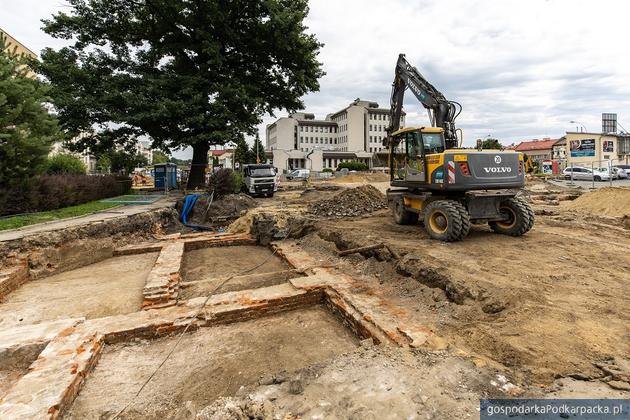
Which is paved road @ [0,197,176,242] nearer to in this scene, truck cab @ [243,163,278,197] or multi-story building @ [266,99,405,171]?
truck cab @ [243,163,278,197]

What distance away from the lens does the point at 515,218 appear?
27.9 ft

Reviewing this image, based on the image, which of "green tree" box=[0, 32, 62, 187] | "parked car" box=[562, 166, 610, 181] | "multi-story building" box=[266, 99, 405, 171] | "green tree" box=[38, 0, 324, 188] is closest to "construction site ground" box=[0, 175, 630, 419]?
"green tree" box=[0, 32, 62, 187]

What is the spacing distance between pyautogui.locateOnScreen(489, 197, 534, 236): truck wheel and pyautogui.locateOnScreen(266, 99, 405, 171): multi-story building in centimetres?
5526

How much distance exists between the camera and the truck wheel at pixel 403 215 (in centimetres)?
1037

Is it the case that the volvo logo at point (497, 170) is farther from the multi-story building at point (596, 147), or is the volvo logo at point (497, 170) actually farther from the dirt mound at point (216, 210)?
the multi-story building at point (596, 147)

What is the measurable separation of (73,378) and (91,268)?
18.6ft

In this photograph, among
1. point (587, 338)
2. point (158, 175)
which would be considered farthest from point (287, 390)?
point (158, 175)

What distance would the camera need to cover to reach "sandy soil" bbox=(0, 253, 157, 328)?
17.7 feet

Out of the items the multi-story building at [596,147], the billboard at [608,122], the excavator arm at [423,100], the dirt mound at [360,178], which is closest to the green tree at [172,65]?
the excavator arm at [423,100]

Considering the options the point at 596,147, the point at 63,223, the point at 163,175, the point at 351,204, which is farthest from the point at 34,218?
the point at 596,147

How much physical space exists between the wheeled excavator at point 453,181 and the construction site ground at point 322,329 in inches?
22.4

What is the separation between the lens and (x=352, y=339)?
4.59m

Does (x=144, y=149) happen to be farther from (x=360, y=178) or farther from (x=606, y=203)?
(x=606, y=203)

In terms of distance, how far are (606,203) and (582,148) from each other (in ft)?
147
